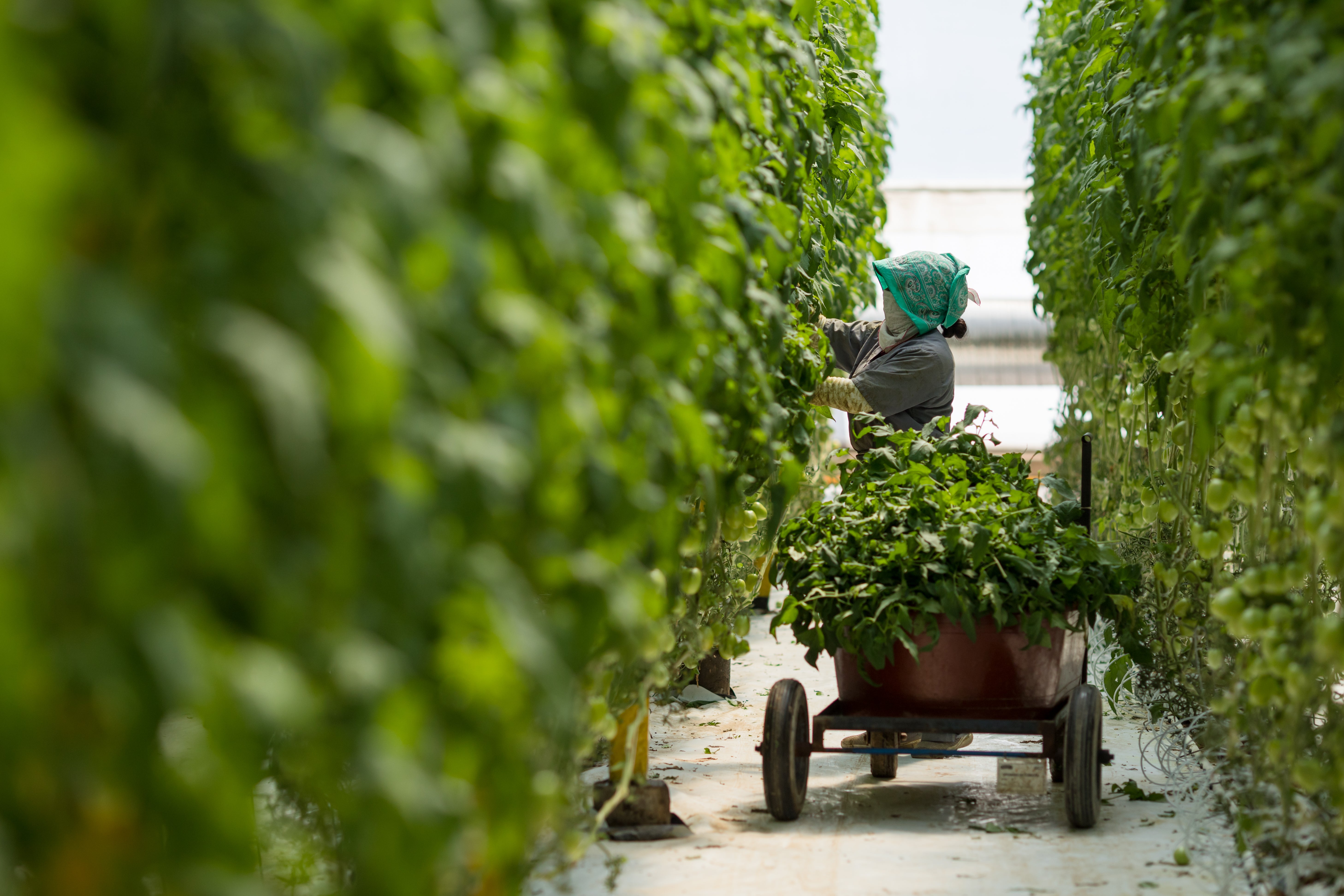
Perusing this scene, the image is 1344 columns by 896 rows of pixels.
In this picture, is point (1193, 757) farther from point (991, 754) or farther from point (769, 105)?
point (769, 105)

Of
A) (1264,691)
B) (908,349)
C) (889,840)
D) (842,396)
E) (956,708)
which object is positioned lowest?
(889,840)

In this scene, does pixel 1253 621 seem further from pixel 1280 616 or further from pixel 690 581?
pixel 690 581

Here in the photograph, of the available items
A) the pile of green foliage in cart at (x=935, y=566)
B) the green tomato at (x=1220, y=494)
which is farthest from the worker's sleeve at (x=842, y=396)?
the green tomato at (x=1220, y=494)

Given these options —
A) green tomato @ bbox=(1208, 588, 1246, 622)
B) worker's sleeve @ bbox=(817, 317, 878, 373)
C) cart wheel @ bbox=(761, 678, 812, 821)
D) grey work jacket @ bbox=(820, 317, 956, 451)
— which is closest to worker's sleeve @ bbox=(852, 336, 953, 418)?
grey work jacket @ bbox=(820, 317, 956, 451)

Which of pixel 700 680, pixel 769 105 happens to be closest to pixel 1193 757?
pixel 700 680

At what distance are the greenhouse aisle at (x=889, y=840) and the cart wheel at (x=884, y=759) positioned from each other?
0.02m

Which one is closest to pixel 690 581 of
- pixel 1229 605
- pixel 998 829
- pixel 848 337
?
pixel 1229 605

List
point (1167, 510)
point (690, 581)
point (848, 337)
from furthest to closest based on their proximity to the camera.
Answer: point (848, 337)
point (1167, 510)
point (690, 581)

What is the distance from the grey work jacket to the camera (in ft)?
11.6

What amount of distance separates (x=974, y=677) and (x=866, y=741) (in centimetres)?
66

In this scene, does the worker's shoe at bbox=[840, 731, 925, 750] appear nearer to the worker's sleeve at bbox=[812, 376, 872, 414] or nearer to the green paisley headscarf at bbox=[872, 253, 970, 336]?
the worker's sleeve at bbox=[812, 376, 872, 414]

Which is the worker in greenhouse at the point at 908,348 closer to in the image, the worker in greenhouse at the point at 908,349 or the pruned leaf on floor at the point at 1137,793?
the worker in greenhouse at the point at 908,349

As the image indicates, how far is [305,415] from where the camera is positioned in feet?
2.03

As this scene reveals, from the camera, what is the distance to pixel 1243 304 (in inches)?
60.2
